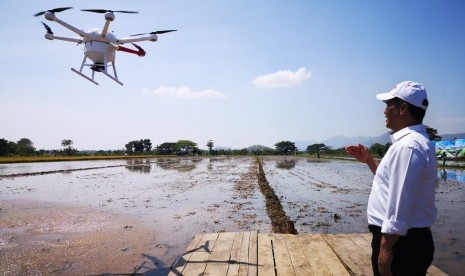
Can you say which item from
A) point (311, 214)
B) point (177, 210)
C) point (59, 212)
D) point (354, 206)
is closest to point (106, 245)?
point (177, 210)

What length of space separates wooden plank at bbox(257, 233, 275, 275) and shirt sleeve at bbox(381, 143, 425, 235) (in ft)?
7.56

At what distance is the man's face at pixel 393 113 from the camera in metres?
2.44

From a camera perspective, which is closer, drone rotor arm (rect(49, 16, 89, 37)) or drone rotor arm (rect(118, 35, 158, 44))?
drone rotor arm (rect(49, 16, 89, 37))

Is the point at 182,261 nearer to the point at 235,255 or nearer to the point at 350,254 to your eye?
the point at 235,255

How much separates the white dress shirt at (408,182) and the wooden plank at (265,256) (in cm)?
217

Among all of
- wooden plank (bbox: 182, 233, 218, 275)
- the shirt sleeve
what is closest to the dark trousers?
the shirt sleeve

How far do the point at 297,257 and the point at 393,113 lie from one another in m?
2.80

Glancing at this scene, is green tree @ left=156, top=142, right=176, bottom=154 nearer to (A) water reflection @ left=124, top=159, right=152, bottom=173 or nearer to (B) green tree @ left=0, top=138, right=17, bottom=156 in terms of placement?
(B) green tree @ left=0, top=138, right=17, bottom=156

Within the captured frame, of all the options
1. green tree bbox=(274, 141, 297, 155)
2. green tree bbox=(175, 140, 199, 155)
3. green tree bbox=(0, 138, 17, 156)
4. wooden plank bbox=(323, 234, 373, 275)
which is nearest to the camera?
wooden plank bbox=(323, 234, 373, 275)

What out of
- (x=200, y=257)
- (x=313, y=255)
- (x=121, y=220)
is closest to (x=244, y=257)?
(x=200, y=257)

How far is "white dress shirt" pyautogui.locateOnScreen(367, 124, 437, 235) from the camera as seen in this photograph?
2105mm

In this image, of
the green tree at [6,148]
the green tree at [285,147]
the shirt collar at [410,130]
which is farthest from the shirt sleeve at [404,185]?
the green tree at [285,147]

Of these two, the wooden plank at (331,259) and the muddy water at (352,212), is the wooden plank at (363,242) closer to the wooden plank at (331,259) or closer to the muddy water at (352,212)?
the wooden plank at (331,259)

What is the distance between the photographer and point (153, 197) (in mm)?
15961
